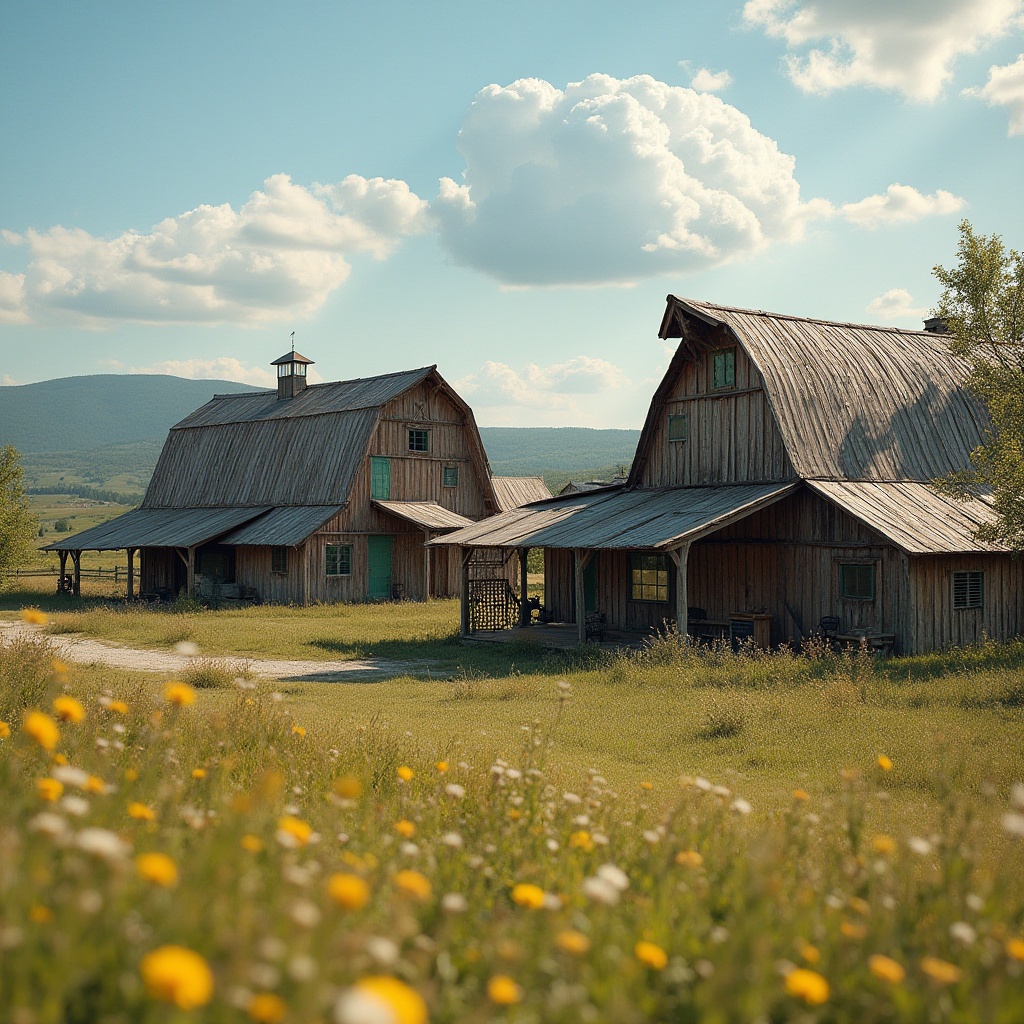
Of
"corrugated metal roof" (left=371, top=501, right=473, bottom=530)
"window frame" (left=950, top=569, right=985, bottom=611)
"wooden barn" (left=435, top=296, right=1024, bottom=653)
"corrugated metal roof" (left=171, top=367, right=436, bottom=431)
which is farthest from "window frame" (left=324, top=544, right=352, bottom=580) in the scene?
"window frame" (left=950, top=569, right=985, bottom=611)

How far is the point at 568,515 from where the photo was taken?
80.8 ft

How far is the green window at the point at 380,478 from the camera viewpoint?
36.8 metres

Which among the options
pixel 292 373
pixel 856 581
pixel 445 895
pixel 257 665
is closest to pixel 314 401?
pixel 292 373

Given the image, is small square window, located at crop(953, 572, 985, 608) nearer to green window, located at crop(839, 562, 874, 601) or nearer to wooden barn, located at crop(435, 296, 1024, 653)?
wooden barn, located at crop(435, 296, 1024, 653)

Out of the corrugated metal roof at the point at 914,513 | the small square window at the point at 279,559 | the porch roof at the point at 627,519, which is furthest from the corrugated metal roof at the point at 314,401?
the corrugated metal roof at the point at 914,513

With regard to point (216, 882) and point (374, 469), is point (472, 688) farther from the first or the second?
point (374, 469)

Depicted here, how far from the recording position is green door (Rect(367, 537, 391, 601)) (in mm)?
36344

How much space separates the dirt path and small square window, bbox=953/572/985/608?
10664mm

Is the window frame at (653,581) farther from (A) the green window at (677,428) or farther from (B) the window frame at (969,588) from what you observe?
(B) the window frame at (969,588)

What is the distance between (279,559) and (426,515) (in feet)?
17.6

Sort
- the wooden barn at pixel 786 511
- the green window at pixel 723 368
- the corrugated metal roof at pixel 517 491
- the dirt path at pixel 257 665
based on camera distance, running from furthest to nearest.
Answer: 1. the corrugated metal roof at pixel 517 491
2. the green window at pixel 723 368
3. the wooden barn at pixel 786 511
4. the dirt path at pixel 257 665

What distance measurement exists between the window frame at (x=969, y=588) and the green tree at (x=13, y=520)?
105 feet

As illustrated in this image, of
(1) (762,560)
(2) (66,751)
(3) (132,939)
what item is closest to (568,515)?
(1) (762,560)

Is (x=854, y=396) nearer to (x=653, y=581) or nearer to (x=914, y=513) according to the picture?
(x=914, y=513)
